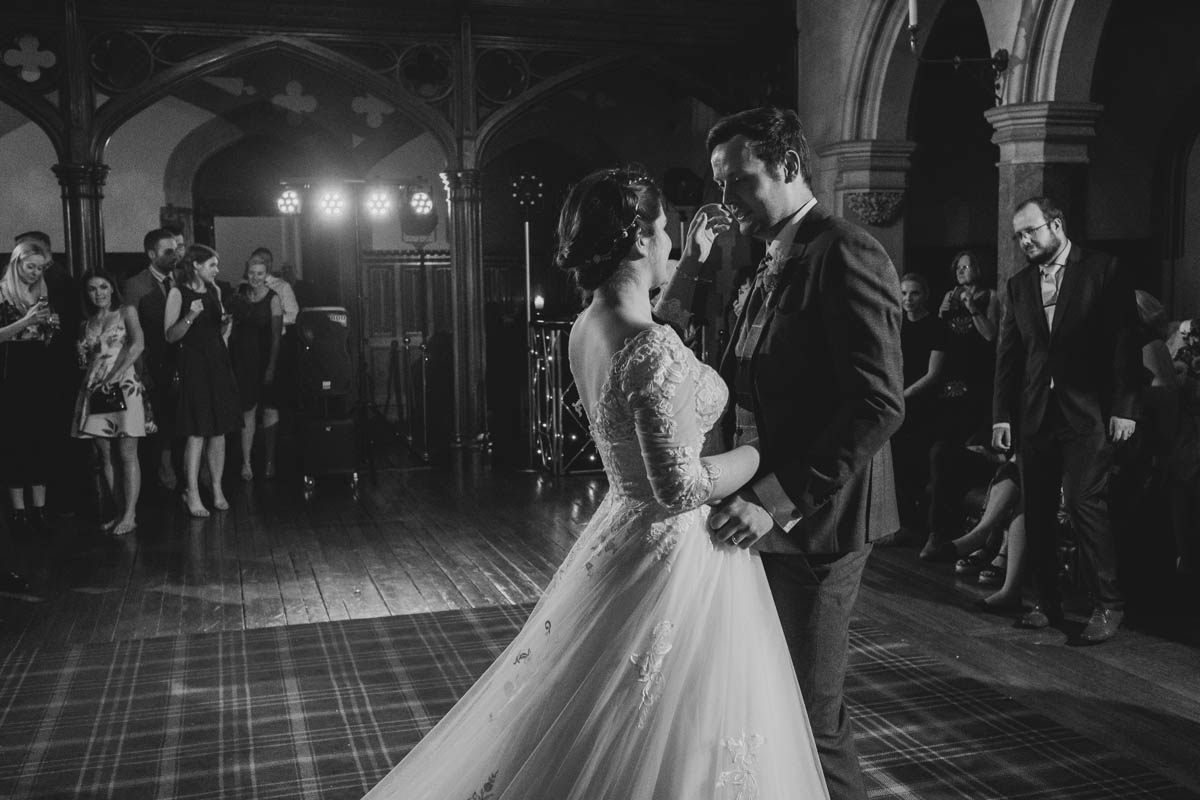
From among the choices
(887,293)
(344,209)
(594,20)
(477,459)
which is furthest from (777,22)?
(887,293)

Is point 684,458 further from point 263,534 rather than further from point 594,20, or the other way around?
point 594,20

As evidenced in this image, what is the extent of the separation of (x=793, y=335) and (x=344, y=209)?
1056 centimetres

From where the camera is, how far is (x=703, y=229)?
2758mm

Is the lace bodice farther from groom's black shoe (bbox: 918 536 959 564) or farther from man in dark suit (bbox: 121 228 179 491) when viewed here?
man in dark suit (bbox: 121 228 179 491)

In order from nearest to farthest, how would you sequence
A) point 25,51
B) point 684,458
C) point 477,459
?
point 684,458, point 25,51, point 477,459

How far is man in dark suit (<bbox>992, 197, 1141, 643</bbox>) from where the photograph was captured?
4.41 metres

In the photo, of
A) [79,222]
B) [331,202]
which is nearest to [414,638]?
[79,222]

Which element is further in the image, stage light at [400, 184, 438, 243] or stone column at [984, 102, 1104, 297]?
stage light at [400, 184, 438, 243]

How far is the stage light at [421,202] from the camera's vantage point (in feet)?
37.0

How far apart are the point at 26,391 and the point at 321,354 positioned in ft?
6.91

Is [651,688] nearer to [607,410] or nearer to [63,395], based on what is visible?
[607,410]

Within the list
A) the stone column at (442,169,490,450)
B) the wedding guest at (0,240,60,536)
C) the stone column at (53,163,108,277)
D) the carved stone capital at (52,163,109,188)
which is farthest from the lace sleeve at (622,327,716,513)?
the carved stone capital at (52,163,109,188)

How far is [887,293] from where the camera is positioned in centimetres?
229

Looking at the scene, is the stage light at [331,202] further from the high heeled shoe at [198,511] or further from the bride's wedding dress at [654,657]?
the bride's wedding dress at [654,657]
